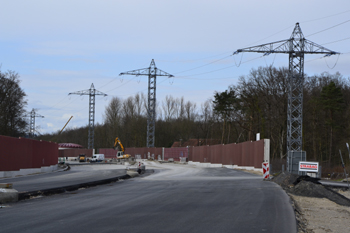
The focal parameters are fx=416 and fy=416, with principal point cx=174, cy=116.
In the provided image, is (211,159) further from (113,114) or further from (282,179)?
(113,114)

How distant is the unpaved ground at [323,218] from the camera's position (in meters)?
9.45

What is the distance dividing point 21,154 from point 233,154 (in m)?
24.3

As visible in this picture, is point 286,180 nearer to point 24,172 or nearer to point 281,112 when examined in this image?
point 24,172

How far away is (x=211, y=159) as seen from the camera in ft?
186

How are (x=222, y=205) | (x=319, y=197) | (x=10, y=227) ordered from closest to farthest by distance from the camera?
(x=10, y=227), (x=222, y=205), (x=319, y=197)

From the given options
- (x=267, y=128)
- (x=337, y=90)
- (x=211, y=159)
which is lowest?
(x=211, y=159)

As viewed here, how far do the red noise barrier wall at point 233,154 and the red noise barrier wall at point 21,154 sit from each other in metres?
19.1

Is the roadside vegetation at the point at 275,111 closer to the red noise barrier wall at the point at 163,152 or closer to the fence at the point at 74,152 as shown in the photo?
the red noise barrier wall at the point at 163,152

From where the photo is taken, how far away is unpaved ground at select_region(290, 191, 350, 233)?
31.0 feet

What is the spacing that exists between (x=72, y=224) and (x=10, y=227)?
120 cm

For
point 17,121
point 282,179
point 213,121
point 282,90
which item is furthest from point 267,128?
point 282,179

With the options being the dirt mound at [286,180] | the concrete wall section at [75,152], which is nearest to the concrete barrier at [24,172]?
the dirt mound at [286,180]

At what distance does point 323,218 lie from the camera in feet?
36.6

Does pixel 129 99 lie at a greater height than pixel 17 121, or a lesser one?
greater
